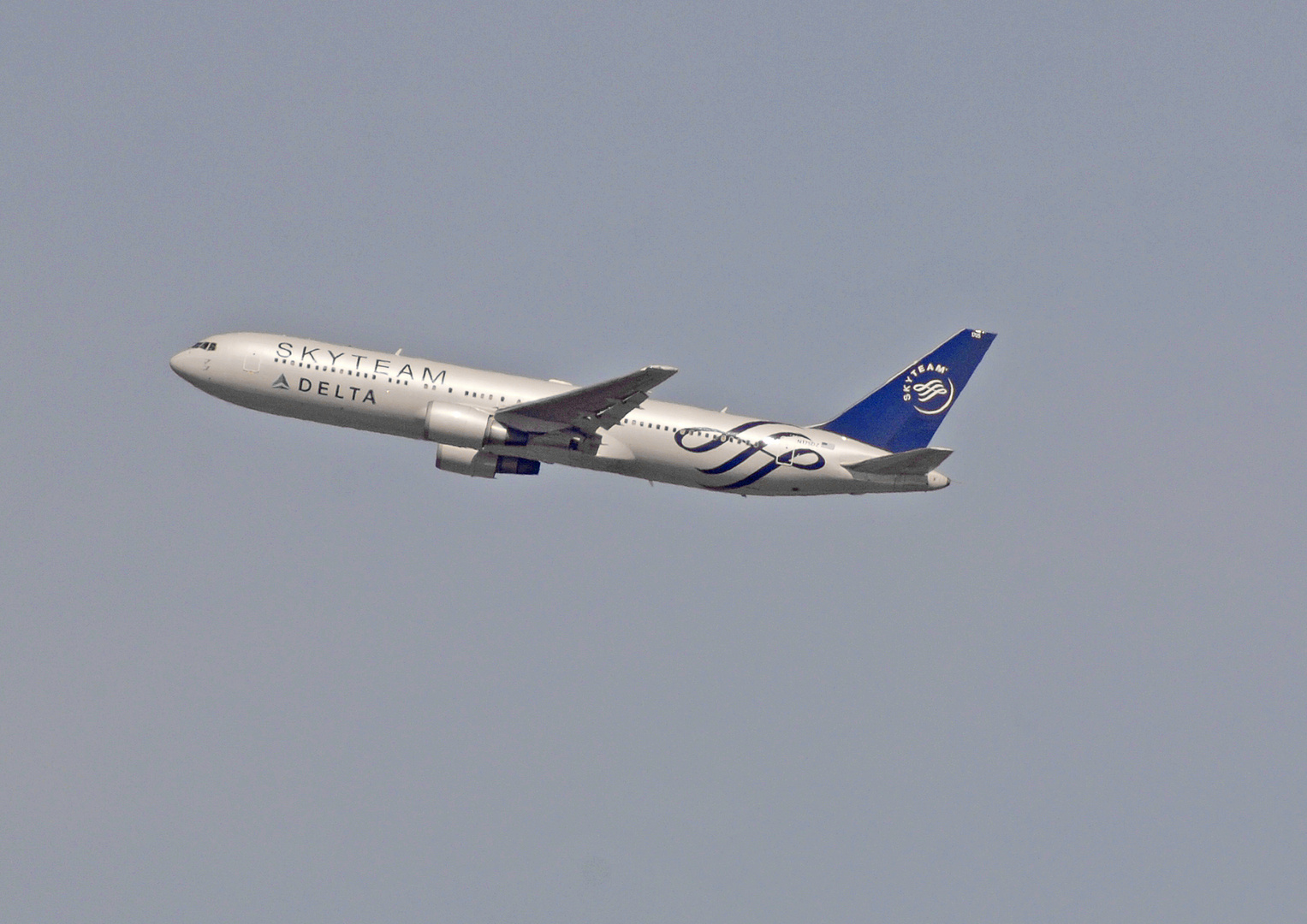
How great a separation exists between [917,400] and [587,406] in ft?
60.4

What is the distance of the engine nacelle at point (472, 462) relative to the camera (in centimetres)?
6762

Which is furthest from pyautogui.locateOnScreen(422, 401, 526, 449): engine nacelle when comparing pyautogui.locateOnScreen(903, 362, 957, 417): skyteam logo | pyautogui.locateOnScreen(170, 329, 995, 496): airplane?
pyautogui.locateOnScreen(903, 362, 957, 417): skyteam logo

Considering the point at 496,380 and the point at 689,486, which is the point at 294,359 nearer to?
the point at 496,380

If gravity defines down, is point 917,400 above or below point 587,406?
above

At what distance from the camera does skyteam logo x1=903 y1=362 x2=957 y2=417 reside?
73.8m

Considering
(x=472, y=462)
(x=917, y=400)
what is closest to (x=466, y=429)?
(x=472, y=462)

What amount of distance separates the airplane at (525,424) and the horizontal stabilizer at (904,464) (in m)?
0.07

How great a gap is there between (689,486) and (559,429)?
24.0 feet

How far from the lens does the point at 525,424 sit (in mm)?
66125

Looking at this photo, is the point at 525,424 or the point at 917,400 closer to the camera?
the point at 525,424

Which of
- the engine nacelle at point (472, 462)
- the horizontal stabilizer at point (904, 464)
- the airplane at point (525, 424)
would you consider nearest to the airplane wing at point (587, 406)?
the airplane at point (525, 424)

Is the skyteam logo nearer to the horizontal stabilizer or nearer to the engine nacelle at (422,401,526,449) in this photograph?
the horizontal stabilizer

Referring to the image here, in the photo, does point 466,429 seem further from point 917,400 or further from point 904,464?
point 917,400

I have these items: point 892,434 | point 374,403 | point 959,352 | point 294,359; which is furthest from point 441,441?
point 959,352
